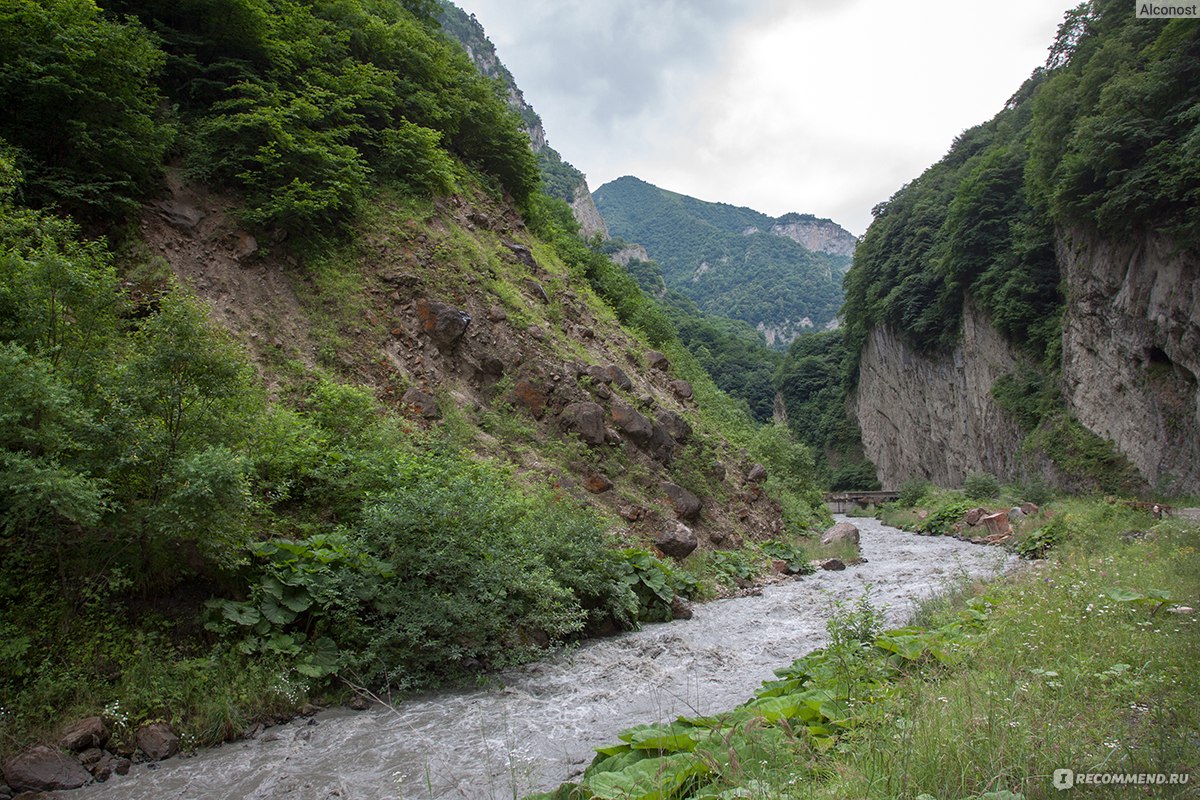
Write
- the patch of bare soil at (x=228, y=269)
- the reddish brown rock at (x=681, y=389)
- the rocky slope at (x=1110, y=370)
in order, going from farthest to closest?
the rocky slope at (x=1110, y=370)
the reddish brown rock at (x=681, y=389)
the patch of bare soil at (x=228, y=269)

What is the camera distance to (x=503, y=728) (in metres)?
6.66

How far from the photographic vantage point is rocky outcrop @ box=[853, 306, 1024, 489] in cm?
4453

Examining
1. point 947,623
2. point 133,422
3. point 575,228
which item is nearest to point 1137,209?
point 575,228

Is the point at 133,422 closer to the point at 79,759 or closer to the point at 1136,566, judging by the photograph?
the point at 79,759

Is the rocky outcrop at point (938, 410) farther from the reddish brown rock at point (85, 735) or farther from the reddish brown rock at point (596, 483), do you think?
the reddish brown rock at point (85, 735)

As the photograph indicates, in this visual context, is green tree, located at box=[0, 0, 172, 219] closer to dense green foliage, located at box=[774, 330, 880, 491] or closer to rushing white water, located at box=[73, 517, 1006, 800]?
rushing white water, located at box=[73, 517, 1006, 800]

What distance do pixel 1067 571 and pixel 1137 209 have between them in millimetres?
26176

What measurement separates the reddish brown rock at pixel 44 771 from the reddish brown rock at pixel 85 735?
95 mm

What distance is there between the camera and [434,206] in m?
18.0

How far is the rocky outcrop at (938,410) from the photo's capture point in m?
44.5

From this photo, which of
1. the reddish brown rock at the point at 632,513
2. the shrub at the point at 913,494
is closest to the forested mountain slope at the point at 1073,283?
the shrub at the point at 913,494

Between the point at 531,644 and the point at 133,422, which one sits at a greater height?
the point at 133,422

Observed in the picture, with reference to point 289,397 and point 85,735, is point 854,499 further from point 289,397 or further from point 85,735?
point 85,735

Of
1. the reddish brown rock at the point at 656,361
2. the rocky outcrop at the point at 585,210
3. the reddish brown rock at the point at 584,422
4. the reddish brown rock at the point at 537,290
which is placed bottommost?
the reddish brown rock at the point at 584,422
